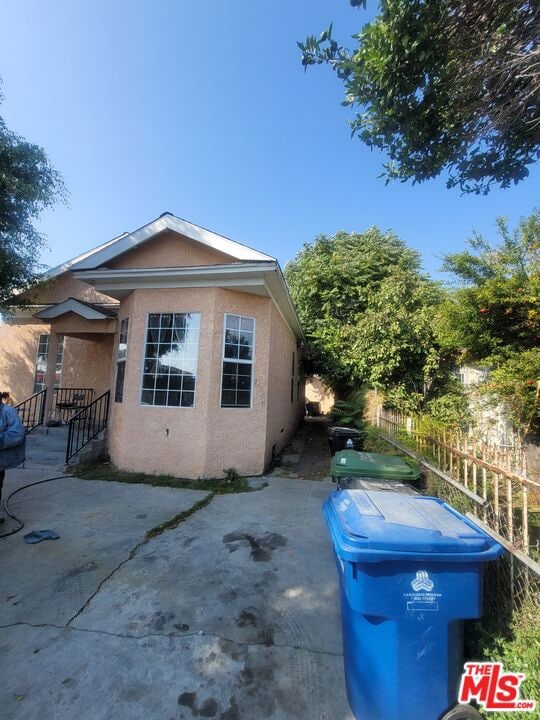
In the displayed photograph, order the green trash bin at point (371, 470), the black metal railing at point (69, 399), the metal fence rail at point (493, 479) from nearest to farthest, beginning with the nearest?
the metal fence rail at point (493, 479) → the green trash bin at point (371, 470) → the black metal railing at point (69, 399)

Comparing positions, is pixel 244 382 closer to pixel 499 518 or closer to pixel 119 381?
pixel 119 381

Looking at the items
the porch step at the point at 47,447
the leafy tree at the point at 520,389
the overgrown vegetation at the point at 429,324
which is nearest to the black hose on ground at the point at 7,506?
the porch step at the point at 47,447

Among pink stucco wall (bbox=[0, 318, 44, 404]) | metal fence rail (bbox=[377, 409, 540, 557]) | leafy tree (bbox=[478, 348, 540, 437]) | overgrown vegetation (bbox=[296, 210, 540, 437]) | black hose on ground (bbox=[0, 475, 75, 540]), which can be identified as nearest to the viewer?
metal fence rail (bbox=[377, 409, 540, 557])

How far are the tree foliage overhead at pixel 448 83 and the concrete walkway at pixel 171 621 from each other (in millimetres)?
5045

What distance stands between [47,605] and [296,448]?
7882 mm

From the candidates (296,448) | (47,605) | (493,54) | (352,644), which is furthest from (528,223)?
(47,605)

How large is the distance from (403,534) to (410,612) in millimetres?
379

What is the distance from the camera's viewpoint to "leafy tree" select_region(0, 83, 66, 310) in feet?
28.3

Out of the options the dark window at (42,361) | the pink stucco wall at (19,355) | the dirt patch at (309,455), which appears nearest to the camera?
the dirt patch at (309,455)

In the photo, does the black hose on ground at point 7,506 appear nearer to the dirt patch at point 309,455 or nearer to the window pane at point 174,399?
the window pane at point 174,399

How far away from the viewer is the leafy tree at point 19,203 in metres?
8.62

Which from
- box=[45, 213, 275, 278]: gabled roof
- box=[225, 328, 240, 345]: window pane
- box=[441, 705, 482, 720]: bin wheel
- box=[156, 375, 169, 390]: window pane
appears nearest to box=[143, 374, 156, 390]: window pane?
box=[156, 375, 169, 390]: window pane

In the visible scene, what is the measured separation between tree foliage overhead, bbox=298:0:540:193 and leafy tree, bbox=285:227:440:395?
19.6 ft

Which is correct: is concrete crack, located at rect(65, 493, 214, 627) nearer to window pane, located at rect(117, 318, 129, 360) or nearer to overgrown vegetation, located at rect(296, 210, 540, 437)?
window pane, located at rect(117, 318, 129, 360)
